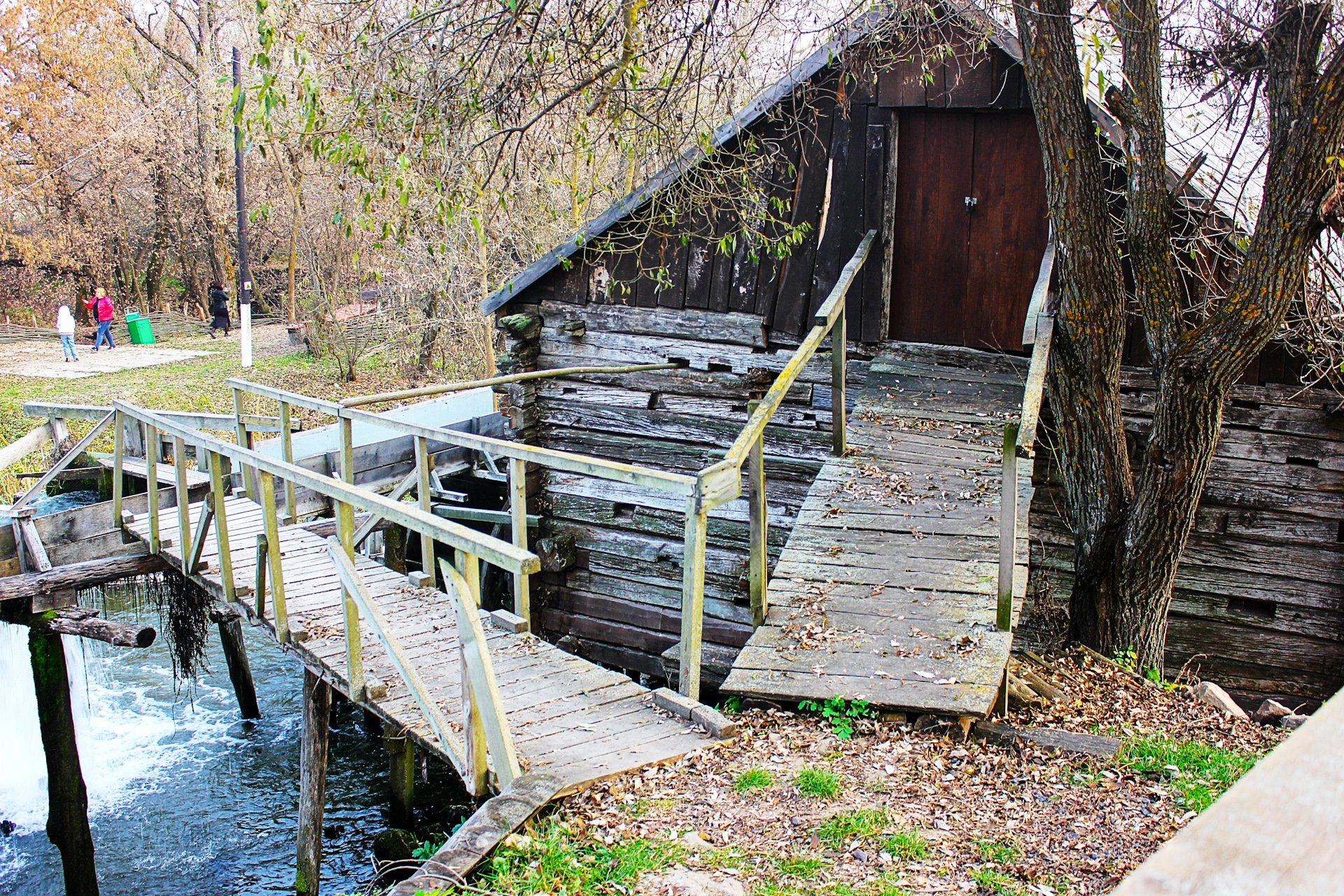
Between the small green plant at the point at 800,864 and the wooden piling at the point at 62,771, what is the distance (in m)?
7.07

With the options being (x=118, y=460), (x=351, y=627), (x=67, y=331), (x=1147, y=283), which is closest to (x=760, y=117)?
(x=1147, y=283)

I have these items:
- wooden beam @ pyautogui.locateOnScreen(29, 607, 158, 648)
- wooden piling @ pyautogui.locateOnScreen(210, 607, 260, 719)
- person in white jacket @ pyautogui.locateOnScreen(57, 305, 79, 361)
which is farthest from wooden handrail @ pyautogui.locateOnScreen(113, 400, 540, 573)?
person in white jacket @ pyautogui.locateOnScreen(57, 305, 79, 361)

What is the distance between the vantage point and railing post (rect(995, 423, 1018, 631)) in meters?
5.23

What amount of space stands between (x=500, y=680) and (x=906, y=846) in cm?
237

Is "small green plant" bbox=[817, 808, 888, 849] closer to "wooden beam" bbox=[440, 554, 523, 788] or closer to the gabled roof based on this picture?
"wooden beam" bbox=[440, 554, 523, 788]

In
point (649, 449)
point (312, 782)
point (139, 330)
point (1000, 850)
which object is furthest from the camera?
point (139, 330)

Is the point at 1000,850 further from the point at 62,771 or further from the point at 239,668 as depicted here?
A: the point at 239,668

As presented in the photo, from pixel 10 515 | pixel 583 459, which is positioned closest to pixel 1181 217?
pixel 583 459

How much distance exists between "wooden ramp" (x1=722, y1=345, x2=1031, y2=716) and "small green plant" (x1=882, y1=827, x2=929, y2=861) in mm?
1042

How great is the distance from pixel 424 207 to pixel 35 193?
60.7 ft

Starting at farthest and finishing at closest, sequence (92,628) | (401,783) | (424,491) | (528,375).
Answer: (401,783)
(528,375)
(92,628)
(424,491)

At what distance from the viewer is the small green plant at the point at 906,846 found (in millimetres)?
3672

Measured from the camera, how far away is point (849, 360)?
8930 mm

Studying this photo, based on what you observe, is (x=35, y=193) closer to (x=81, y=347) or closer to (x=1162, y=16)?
(x=81, y=347)
